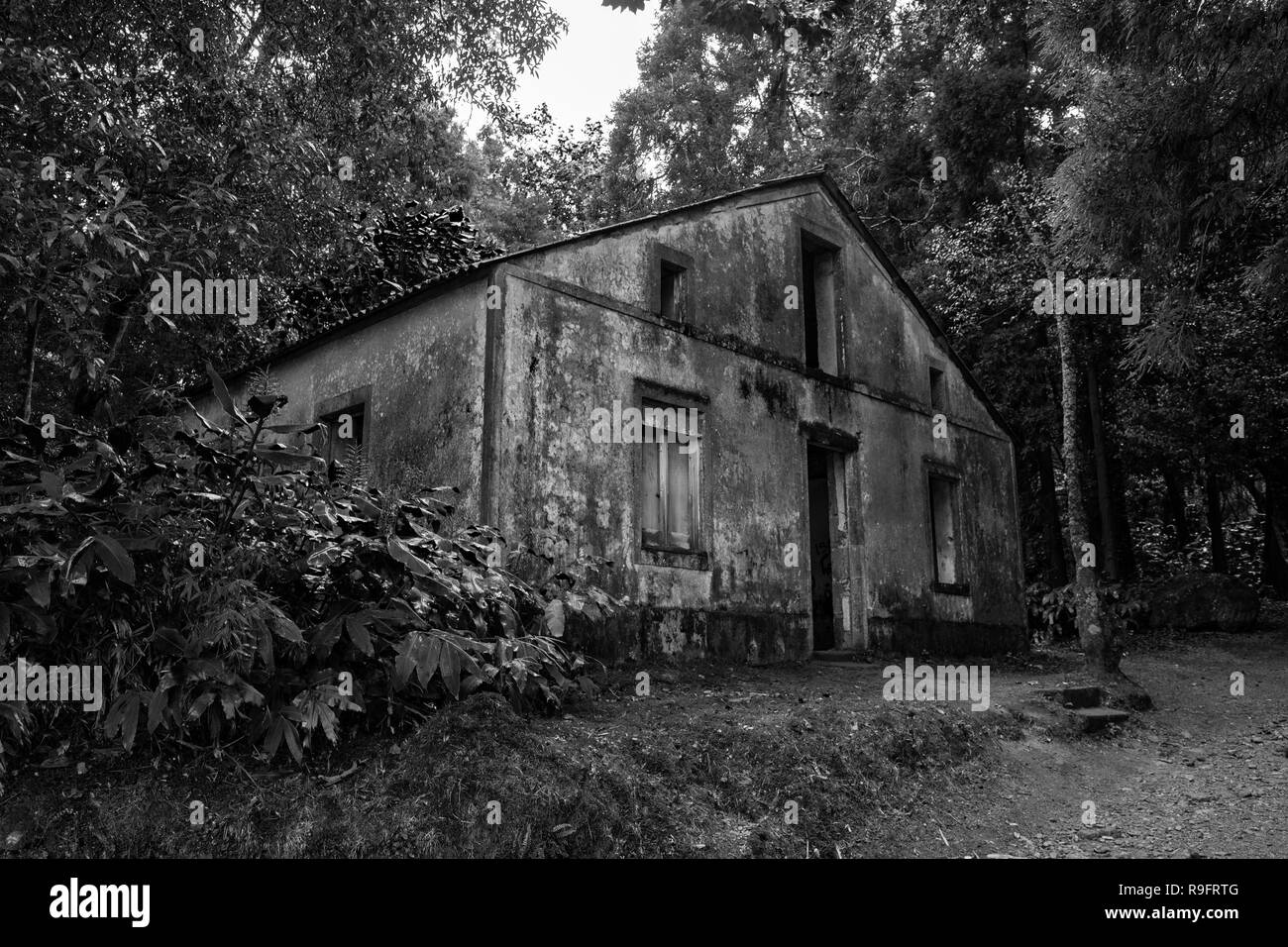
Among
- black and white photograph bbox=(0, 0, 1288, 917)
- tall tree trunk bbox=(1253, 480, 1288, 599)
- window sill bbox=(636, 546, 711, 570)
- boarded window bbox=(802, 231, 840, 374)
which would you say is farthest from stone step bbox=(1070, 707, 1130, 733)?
tall tree trunk bbox=(1253, 480, 1288, 599)

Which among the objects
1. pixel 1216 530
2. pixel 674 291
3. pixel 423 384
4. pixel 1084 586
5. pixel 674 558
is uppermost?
pixel 674 291

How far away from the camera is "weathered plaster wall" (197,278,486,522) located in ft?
28.6

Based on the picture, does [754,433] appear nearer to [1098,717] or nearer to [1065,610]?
[1098,717]

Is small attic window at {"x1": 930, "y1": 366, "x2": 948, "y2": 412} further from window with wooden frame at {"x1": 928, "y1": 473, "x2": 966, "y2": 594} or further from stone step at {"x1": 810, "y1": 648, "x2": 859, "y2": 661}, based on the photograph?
stone step at {"x1": 810, "y1": 648, "x2": 859, "y2": 661}

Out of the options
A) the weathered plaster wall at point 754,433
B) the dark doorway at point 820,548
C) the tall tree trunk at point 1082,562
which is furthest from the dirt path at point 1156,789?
the dark doorway at point 820,548

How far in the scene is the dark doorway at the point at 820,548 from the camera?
12984 millimetres

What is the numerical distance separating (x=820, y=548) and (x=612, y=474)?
16.9ft

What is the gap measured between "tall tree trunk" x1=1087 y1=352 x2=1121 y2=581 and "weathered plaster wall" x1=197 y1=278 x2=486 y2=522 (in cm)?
1413

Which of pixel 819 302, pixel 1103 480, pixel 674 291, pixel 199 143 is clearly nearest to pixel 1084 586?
pixel 819 302

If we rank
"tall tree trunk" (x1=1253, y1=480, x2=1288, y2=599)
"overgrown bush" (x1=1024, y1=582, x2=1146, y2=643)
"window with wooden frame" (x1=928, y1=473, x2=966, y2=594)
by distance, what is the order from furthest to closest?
"tall tree trunk" (x1=1253, y1=480, x2=1288, y2=599), "overgrown bush" (x1=1024, y1=582, x2=1146, y2=643), "window with wooden frame" (x1=928, y1=473, x2=966, y2=594)

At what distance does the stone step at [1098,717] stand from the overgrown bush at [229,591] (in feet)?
17.5

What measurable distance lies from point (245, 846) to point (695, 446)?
6908 millimetres

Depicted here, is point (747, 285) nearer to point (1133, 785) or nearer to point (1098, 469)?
point (1133, 785)

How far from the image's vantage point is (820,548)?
1355 cm
